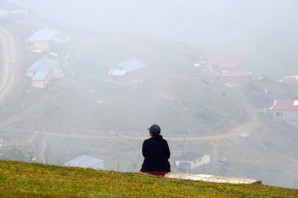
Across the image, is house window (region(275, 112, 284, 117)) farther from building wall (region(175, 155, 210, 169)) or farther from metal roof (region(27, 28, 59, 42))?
metal roof (region(27, 28, 59, 42))

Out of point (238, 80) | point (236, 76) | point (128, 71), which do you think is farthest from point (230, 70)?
point (128, 71)

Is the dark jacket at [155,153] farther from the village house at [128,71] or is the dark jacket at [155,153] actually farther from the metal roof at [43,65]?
the village house at [128,71]

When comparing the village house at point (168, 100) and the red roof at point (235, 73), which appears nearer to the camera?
the village house at point (168, 100)

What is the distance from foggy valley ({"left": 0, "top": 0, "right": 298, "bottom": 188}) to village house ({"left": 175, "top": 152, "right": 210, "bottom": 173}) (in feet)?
0.48

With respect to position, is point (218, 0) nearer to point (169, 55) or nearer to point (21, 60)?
point (169, 55)

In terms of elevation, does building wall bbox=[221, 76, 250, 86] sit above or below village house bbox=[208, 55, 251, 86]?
below

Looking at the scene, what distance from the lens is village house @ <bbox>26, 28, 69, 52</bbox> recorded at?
224 feet

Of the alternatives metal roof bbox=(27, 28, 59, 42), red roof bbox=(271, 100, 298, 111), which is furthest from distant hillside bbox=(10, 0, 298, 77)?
metal roof bbox=(27, 28, 59, 42)

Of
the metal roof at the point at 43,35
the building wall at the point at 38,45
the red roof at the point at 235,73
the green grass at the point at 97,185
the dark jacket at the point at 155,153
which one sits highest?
the metal roof at the point at 43,35

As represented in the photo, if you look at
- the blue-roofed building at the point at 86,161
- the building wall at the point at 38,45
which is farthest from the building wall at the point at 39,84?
the blue-roofed building at the point at 86,161

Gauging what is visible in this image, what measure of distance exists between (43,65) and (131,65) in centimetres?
1088

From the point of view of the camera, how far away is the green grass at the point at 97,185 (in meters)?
8.23

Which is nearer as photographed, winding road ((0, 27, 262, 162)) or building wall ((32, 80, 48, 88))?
winding road ((0, 27, 262, 162))

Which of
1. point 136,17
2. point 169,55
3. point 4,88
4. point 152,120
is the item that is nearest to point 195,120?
point 152,120
